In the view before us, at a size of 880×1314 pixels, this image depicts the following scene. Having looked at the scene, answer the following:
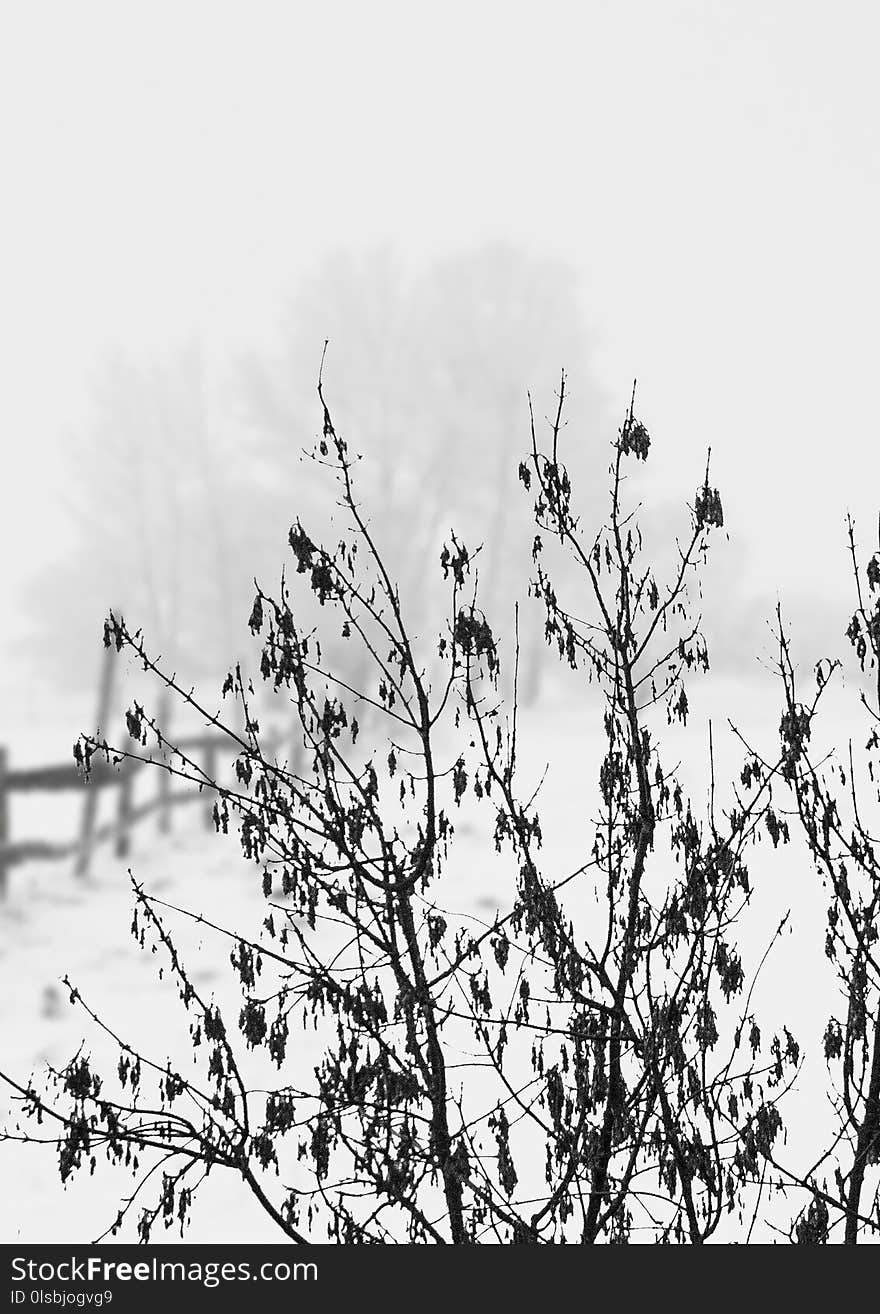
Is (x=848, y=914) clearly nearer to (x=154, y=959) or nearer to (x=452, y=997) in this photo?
(x=452, y=997)

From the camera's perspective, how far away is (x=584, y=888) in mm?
11125

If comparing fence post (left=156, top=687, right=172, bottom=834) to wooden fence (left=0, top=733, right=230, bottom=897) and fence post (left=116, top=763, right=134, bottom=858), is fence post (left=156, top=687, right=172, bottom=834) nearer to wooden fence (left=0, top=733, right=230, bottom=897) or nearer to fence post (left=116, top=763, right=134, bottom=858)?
wooden fence (left=0, top=733, right=230, bottom=897)

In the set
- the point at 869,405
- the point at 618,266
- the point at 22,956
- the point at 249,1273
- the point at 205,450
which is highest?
the point at 618,266

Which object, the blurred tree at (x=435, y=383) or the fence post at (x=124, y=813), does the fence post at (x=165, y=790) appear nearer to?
the fence post at (x=124, y=813)

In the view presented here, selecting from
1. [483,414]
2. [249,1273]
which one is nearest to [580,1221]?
[249,1273]

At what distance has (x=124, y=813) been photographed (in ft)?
35.9

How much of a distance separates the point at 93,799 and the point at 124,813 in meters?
0.35

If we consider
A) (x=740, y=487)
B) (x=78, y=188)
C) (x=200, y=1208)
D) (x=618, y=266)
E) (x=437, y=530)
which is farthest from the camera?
(x=78, y=188)

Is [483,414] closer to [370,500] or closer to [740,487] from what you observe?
[370,500]

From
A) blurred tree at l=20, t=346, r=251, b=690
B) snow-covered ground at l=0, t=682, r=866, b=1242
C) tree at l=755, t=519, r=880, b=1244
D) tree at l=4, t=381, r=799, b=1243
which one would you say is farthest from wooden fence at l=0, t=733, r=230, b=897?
tree at l=755, t=519, r=880, b=1244

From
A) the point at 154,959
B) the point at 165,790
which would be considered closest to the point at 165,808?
the point at 165,790

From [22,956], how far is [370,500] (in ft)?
27.4

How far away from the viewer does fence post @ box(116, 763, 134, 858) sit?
10.9 m

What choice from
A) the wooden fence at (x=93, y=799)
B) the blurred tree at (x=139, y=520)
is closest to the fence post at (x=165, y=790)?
the wooden fence at (x=93, y=799)
